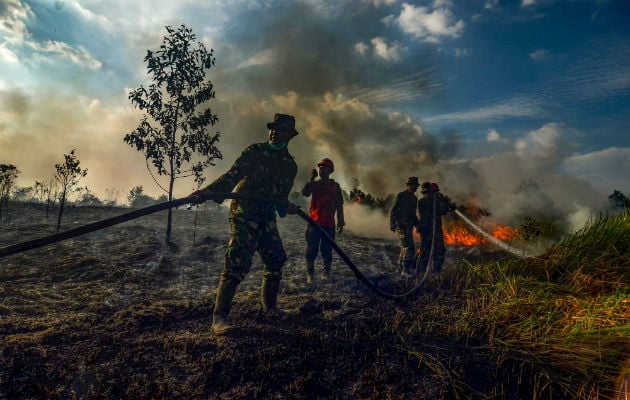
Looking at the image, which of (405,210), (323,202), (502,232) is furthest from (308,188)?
(502,232)

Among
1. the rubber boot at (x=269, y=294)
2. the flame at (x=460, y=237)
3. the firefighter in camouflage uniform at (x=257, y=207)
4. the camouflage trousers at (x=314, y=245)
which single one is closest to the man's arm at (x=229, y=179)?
the firefighter in camouflage uniform at (x=257, y=207)

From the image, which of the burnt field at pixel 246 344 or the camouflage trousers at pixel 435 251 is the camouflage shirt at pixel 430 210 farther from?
the burnt field at pixel 246 344

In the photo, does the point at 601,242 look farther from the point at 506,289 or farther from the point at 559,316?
the point at 559,316

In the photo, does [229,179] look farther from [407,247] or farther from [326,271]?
[407,247]

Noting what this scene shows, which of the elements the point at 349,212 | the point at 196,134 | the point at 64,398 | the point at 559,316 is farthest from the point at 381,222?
the point at 64,398

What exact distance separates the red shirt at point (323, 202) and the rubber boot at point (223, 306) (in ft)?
10.2

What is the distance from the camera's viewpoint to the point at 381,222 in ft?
60.4

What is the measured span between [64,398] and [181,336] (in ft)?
3.92

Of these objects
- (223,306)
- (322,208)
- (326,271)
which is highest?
(322,208)

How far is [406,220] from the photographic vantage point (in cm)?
781

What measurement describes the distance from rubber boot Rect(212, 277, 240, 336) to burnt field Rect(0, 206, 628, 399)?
0.16 metres

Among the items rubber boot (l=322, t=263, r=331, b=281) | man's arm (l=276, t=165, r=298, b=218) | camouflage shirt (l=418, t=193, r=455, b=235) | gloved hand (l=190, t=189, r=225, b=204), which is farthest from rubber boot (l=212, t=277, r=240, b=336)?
camouflage shirt (l=418, t=193, r=455, b=235)

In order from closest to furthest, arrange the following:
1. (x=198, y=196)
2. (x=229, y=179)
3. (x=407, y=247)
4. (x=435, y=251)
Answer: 1. (x=198, y=196)
2. (x=229, y=179)
3. (x=435, y=251)
4. (x=407, y=247)

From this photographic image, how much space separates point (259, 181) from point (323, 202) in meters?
2.81
